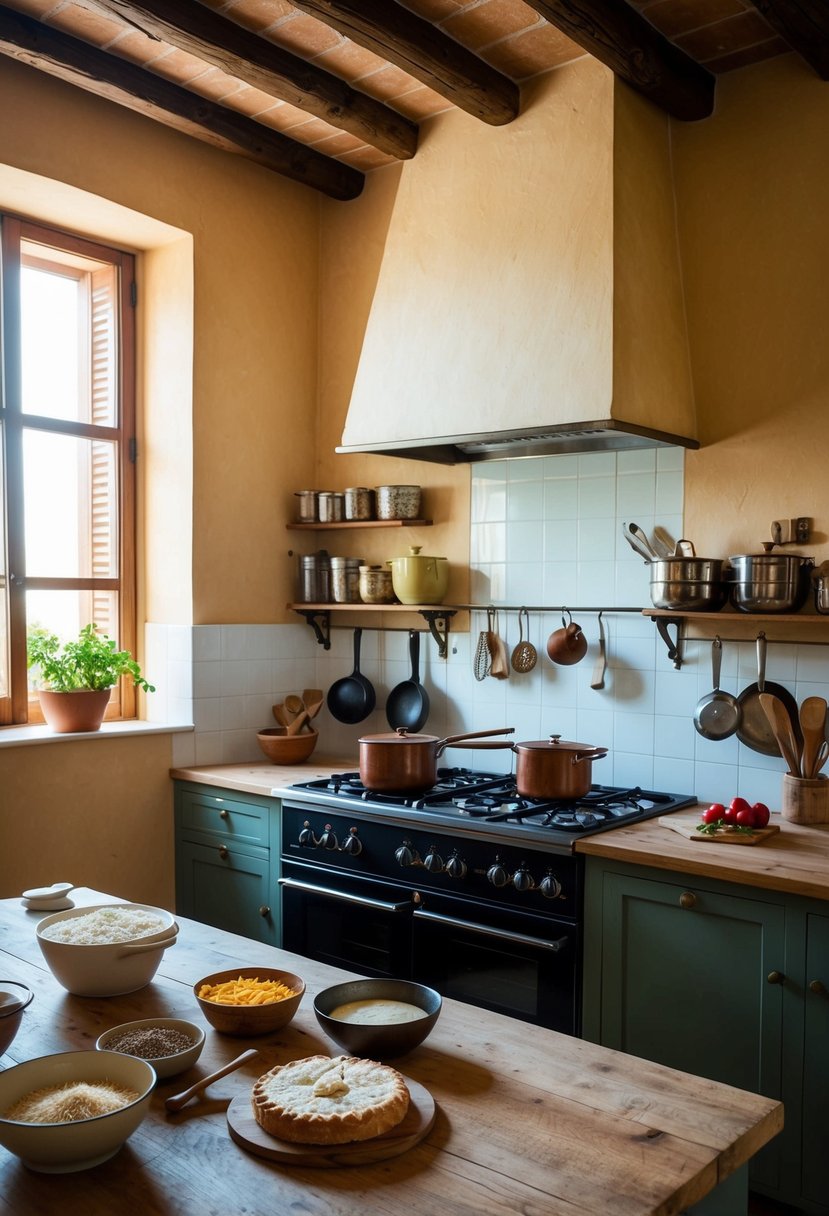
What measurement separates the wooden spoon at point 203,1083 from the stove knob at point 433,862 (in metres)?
1.44

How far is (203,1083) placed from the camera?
4.19 feet

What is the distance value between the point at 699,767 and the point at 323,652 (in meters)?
1.62

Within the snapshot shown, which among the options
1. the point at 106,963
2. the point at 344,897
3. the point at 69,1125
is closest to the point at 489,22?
the point at 344,897

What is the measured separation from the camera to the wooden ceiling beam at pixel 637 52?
2609 millimetres

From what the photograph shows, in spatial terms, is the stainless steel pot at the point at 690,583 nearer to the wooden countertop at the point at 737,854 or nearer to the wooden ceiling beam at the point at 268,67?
the wooden countertop at the point at 737,854

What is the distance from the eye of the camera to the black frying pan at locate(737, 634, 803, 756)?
2873 millimetres

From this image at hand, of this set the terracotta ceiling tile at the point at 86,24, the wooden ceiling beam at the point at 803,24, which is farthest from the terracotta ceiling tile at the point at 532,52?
the terracotta ceiling tile at the point at 86,24

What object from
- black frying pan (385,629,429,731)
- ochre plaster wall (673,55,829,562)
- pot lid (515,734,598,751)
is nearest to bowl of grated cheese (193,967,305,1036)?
pot lid (515,734,598,751)

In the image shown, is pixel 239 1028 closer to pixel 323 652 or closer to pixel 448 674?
pixel 448 674

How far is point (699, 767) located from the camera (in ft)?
10.1

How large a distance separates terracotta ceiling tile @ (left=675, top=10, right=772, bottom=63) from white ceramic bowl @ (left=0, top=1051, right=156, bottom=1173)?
9.54ft

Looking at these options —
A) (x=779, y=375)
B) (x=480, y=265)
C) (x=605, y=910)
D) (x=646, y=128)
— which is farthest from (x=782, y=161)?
(x=605, y=910)

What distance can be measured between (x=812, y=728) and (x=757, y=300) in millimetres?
1247

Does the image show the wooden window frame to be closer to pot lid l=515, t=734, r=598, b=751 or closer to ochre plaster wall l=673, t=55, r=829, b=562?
pot lid l=515, t=734, r=598, b=751
